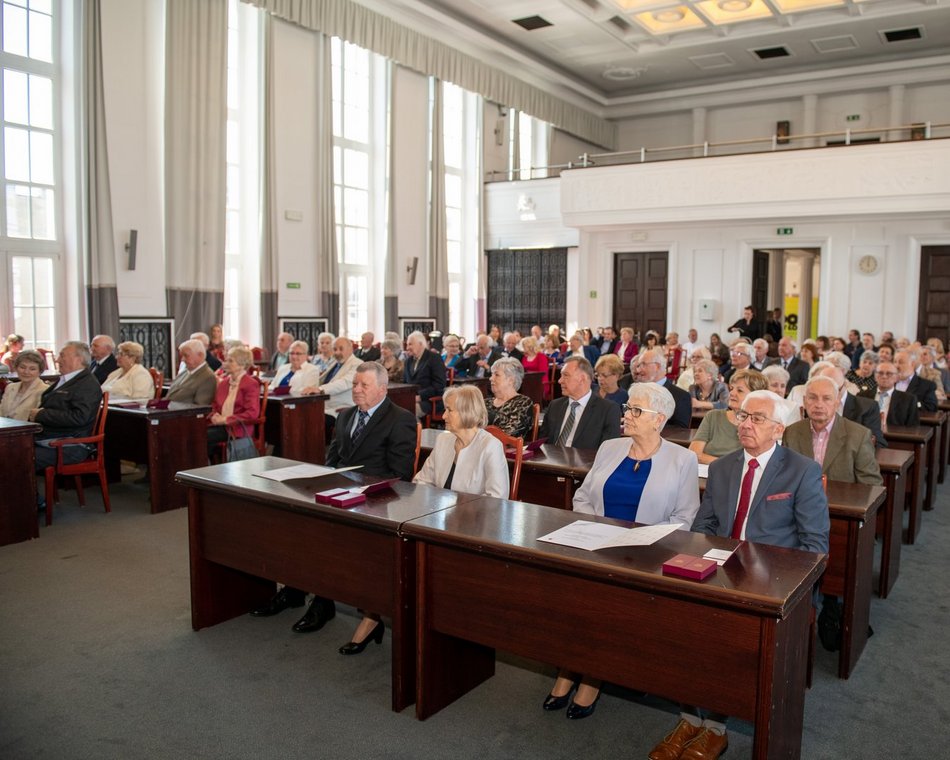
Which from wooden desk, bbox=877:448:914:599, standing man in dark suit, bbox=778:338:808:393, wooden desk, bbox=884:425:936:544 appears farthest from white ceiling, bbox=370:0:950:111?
wooden desk, bbox=877:448:914:599

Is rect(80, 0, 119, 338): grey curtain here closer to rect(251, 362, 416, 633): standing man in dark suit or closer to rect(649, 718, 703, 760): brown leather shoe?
rect(251, 362, 416, 633): standing man in dark suit

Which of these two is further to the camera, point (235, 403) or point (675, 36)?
point (675, 36)

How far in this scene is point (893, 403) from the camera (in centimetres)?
577

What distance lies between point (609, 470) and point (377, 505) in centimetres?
97

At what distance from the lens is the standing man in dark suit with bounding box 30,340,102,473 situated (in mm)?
5426

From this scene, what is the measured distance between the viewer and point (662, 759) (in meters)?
2.61

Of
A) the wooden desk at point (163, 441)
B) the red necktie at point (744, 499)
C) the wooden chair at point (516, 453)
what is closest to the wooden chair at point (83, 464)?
the wooden desk at point (163, 441)

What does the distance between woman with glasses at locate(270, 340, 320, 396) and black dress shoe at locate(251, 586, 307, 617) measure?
3.15 meters

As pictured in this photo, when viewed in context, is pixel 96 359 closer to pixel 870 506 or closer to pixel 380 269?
pixel 870 506

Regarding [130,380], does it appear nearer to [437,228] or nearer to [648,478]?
[648,478]

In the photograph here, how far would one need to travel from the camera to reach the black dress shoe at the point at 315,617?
370cm

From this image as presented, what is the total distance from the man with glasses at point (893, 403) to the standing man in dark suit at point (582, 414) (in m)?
2.30

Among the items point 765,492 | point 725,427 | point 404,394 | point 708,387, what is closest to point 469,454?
point 765,492

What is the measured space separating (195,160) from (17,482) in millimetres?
6770
